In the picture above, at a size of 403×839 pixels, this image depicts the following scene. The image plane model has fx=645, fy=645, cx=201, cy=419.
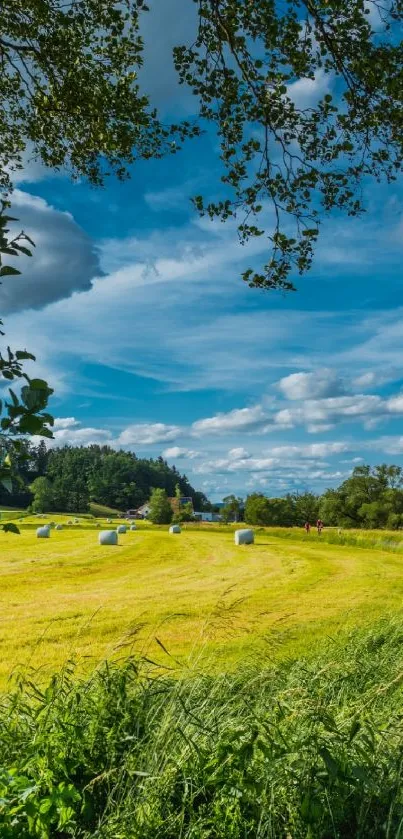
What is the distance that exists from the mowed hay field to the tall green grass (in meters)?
0.70

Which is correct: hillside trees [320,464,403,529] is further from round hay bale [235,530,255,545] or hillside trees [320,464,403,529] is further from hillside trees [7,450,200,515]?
hillside trees [7,450,200,515]

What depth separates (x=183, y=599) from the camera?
17531mm

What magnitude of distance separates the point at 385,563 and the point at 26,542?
72.7 feet

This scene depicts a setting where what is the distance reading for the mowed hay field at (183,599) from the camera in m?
9.62

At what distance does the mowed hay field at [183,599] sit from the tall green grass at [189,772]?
704 mm

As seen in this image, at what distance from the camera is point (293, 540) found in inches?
1799

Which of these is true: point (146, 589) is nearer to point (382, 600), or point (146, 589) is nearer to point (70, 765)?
point (382, 600)

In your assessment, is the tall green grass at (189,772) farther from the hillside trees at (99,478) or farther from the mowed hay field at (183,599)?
the hillside trees at (99,478)

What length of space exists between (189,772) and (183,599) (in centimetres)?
1383

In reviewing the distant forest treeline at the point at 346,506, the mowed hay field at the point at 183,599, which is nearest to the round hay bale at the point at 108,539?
the mowed hay field at the point at 183,599

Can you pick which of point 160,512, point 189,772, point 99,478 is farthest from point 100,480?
point 189,772

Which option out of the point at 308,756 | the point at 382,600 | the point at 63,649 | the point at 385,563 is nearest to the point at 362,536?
the point at 385,563

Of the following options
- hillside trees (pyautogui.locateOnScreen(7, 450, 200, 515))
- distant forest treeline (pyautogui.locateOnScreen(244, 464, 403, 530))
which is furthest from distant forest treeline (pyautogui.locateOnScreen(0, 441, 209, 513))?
distant forest treeline (pyautogui.locateOnScreen(244, 464, 403, 530))

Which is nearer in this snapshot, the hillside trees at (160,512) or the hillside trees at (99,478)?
the hillside trees at (160,512)
